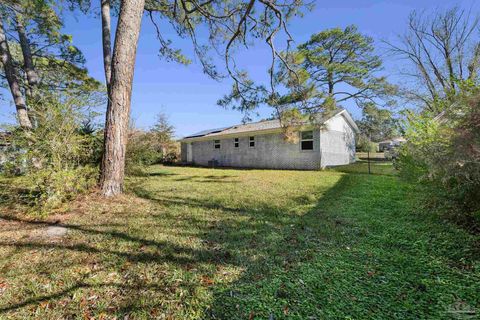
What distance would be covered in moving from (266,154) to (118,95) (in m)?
10.6

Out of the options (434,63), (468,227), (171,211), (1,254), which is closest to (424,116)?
(468,227)

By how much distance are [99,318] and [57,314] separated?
38 centimetres

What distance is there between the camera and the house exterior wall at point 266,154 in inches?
510

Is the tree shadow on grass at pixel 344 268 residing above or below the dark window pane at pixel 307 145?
below

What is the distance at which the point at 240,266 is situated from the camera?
2.42 metres

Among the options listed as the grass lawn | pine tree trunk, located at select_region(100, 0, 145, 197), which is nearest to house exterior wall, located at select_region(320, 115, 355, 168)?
the grass lawn

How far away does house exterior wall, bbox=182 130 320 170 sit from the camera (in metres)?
12.9

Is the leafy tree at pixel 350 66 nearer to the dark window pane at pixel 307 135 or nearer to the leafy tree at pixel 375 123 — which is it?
the leafy tree at pixel 375 123

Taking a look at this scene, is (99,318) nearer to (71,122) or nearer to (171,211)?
(171,211)

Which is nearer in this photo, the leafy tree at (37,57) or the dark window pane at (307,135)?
the leafy tree at (37,57)

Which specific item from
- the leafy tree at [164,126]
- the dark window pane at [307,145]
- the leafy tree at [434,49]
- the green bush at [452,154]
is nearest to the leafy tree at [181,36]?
the green bush at [452,154]

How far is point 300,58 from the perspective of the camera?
7.23m

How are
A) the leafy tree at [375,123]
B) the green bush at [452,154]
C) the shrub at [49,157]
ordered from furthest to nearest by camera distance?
the leafy tree at [375,123] → the shrub at [49,157] → the green bush at [452,154]

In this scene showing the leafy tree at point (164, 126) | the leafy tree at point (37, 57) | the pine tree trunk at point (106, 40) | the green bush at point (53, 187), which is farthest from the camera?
the leafy tree at point (164, 126)
